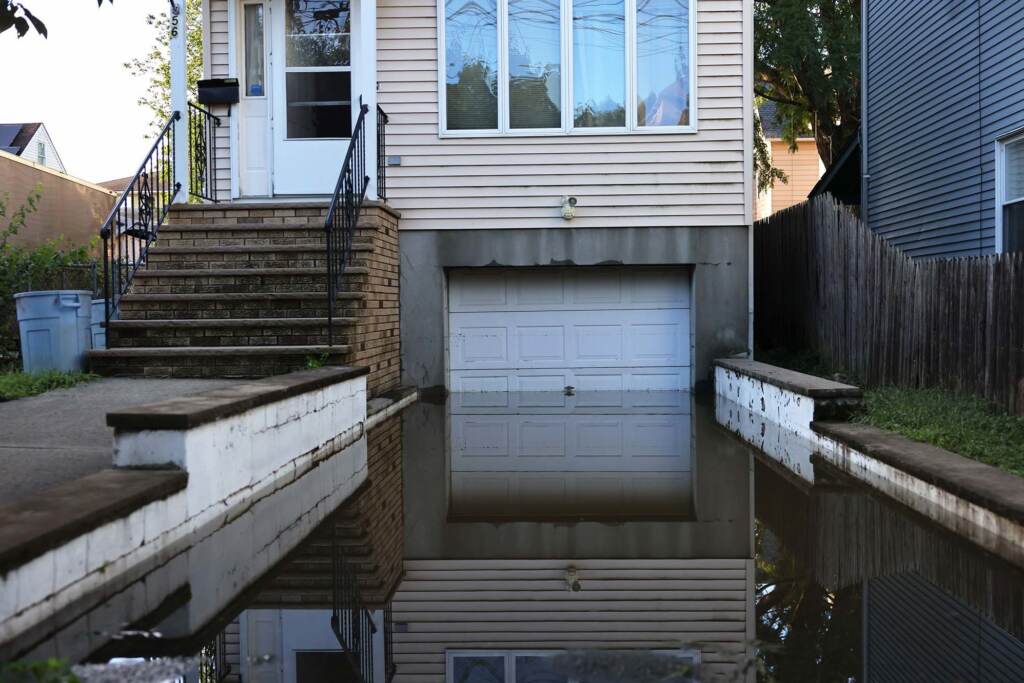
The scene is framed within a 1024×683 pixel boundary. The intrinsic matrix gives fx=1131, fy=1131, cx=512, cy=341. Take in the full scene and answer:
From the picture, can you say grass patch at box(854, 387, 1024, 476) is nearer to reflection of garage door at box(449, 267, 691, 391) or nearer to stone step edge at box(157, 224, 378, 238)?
reflection of garage door at box(449, 267, 691, 391)

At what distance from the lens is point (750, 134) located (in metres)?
13.4

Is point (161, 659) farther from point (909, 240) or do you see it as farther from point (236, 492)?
point (909, 240)

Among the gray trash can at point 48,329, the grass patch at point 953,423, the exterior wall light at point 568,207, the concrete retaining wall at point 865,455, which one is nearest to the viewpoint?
the concrete retaining wall at point 865,455

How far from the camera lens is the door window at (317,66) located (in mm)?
13414

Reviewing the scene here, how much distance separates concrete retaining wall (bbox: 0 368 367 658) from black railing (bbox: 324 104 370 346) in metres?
1.85

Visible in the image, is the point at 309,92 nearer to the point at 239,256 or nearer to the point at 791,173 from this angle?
the point at 239,256

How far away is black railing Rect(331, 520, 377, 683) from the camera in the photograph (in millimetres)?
3980

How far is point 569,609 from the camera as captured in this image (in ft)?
15.4

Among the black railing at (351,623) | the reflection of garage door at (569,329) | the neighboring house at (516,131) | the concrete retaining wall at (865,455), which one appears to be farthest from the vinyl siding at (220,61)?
the black railing at (351,623)

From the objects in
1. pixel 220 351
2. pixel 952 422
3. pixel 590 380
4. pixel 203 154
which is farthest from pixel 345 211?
pixel 952 422

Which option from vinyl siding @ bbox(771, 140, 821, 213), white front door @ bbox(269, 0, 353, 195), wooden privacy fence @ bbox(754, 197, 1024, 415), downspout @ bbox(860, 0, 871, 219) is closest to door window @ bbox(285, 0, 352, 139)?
white front door @ bbox(269, 0, 353, 195)

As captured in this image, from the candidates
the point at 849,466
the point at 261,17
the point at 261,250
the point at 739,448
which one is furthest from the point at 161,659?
the point at 261,17

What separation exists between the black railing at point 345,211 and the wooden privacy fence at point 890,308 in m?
5.22

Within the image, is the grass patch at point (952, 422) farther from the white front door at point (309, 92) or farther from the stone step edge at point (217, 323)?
the white front door at point (309, 92)
